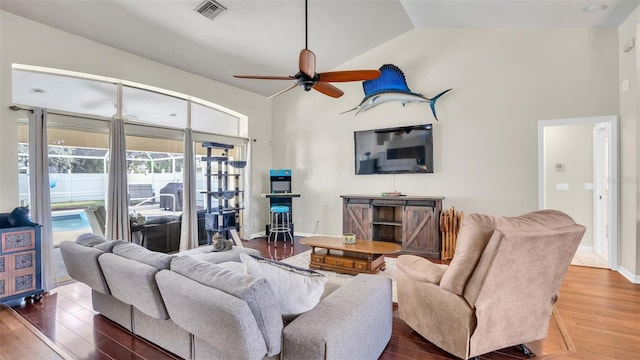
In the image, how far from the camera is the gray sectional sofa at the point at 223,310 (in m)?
1.46

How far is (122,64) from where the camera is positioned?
14.1ft

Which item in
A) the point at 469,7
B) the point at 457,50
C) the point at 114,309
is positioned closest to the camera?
the point at 114,309

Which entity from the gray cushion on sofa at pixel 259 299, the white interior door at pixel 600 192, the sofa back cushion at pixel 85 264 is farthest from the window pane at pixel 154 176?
the white interior door at pixel 600 192

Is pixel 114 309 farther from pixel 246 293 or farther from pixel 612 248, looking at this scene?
pixel 612 248

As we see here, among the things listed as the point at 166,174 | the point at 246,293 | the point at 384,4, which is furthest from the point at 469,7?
the point at 166,174

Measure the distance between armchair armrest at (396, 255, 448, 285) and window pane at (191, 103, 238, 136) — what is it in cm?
458

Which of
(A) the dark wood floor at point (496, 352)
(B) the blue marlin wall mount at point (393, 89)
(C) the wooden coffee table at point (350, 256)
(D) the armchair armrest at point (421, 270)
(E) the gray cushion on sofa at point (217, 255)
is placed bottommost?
(A) the dark wood floor at point (496, 352)

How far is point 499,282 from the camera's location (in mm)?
1893

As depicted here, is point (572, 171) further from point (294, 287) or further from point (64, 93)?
point (64, 93)

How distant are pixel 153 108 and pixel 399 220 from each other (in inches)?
185

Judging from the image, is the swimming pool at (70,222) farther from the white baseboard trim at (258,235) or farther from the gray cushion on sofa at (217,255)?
the white baseboard trim at (258,235)

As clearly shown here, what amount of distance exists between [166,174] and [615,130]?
6.85m

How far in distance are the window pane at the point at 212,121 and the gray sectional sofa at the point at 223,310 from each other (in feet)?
11.2

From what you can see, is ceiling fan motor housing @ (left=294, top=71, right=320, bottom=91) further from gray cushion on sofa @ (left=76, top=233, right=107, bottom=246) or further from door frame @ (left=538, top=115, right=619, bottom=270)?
door frame @ (left=538, top=115, right=619, bottom=270)
